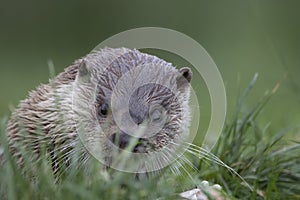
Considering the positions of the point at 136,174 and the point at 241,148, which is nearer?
the point at 136,174

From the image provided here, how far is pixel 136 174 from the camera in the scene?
2883 millimetres

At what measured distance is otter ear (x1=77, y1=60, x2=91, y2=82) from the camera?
3.31m

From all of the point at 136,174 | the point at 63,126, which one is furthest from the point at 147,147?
the point at 63,126

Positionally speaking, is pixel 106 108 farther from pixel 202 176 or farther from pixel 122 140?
pixel 202 176

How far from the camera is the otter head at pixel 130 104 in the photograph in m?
2.89

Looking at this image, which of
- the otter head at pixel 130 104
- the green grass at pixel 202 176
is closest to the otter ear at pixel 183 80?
the otter head at pixel 130 104

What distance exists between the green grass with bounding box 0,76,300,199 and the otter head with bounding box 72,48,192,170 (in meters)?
0.13

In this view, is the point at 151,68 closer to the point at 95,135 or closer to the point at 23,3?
the point at 95,135

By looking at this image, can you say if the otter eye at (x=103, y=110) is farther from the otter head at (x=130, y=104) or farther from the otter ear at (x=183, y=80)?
the otter ear at (x=183, y=80)

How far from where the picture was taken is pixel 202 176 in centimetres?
343

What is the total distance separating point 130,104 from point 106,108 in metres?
0.10

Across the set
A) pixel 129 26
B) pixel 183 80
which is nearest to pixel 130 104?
pixel 183 80

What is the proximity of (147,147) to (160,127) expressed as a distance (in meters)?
0.22

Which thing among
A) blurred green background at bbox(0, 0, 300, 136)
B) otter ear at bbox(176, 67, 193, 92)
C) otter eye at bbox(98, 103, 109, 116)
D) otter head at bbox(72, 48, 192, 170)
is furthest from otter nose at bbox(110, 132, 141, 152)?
blurred green background at bbox(0, 0, 300, 136)
